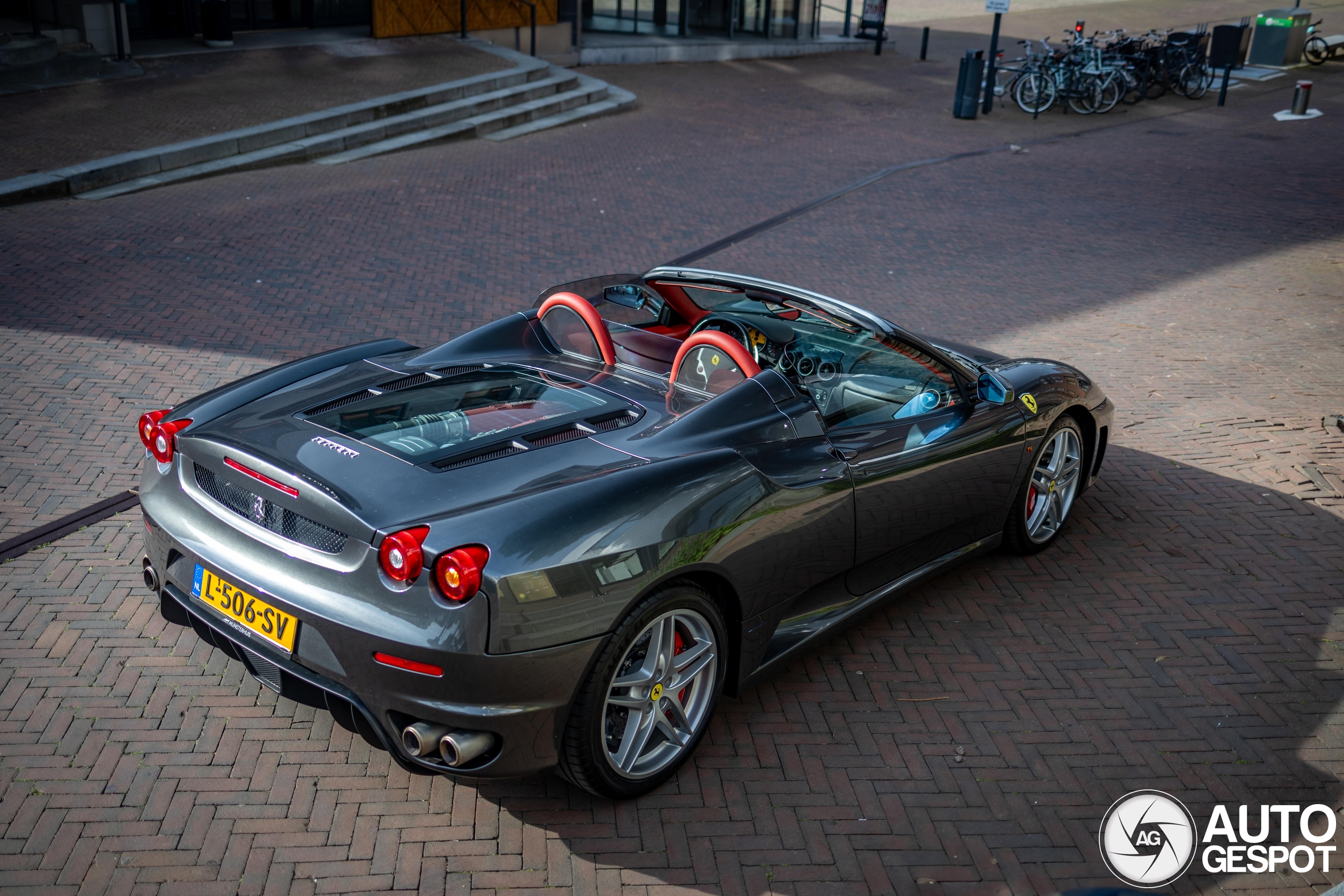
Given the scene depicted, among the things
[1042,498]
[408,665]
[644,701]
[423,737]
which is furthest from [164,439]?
[1042,498]

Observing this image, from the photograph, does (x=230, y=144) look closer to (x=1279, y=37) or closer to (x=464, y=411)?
(x=464, y=411)

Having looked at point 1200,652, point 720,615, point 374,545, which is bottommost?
point 1200,652

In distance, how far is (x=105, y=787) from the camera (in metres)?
3.36

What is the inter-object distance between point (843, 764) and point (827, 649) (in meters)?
0.72

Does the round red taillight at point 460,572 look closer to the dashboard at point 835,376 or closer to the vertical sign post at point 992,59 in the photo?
the dashboard at point 835,376

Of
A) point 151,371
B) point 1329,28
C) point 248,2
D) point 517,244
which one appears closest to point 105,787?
point 151,371

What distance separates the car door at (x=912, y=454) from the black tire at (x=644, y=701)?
799 millimetres

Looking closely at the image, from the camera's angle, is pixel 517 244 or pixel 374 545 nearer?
pixel 374 545

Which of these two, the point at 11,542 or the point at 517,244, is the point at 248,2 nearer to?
the point at 517,244

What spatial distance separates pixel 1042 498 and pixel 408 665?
3.33m

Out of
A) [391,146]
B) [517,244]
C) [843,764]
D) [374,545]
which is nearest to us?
[374,545]

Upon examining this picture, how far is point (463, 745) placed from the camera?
295 centimetres

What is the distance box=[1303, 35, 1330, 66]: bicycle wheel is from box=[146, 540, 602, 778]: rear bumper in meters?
30.5

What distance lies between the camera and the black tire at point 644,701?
312cm
